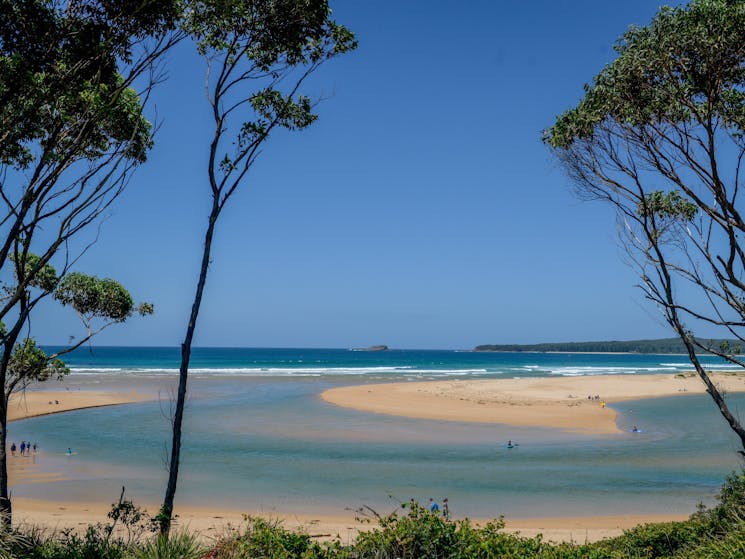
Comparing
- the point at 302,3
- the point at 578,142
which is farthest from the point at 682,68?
the point at 302,3

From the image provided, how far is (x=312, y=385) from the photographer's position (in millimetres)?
61156

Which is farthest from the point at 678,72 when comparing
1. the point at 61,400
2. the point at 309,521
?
the point at 61,400

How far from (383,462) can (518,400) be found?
24.2 meters

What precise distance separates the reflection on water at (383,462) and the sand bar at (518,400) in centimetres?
259


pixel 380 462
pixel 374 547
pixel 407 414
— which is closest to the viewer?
pixel 374 547

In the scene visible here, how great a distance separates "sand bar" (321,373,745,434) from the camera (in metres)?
33.8

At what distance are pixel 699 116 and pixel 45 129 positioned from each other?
10.1 meters

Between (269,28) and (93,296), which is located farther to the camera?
(93,296)

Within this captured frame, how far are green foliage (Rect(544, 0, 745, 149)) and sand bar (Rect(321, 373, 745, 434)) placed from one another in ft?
78.6

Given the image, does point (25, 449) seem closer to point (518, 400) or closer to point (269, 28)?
point (269, 28)

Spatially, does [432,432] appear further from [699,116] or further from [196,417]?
[699,116]

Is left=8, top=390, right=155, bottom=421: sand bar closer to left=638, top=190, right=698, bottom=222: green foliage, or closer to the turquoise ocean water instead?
the turquoise ocean water

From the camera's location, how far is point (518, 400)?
43.7 meters

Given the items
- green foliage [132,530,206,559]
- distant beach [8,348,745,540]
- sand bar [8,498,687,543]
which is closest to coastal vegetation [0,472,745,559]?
green foliage [132,530,206,559]
